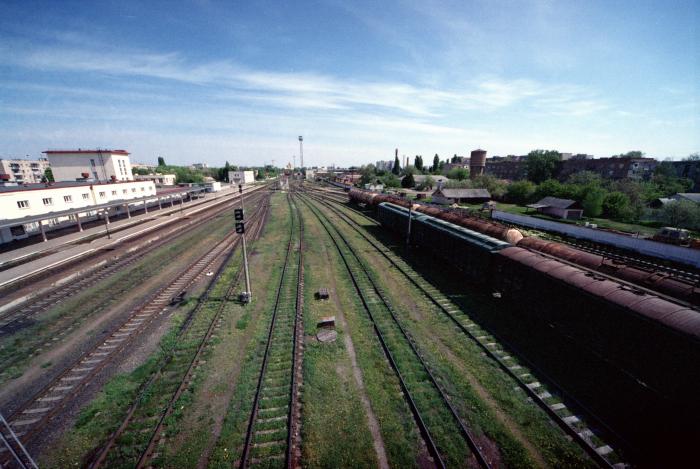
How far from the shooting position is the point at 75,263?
75.3 ft

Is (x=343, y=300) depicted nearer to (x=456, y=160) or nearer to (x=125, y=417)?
(x=125, y=417)

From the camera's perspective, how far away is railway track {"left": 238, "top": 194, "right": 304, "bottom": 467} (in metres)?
8.10

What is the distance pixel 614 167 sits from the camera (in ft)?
293

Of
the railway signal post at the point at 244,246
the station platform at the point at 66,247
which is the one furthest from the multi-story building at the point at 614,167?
the station platform at the point at 66,247

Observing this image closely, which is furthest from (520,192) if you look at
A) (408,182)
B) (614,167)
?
(614,167)

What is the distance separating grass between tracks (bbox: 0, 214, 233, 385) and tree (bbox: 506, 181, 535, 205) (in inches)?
2720

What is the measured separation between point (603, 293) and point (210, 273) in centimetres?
2379

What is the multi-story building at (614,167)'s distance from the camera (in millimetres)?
88062

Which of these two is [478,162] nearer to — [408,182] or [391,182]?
[408,182]

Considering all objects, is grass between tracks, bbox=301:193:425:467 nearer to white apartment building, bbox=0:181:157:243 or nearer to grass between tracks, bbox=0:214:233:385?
grass between tracks, bbox=0:214:233:385

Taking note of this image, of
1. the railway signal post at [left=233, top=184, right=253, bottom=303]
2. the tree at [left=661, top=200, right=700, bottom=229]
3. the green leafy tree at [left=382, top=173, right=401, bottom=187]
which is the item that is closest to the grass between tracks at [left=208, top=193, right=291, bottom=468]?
the railway signal post at [left=233, top=184, right=253, bottom=303]

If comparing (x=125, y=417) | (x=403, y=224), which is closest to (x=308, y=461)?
(x=125, y=417)

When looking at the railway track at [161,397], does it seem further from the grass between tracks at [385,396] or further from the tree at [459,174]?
the tree at [459,174]

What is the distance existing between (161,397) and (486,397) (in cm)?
1199
